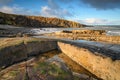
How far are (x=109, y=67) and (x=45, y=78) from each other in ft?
12.4

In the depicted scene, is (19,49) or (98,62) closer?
(98,62)

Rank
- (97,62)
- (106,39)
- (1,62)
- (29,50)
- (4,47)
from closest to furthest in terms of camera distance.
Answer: (97,62) → (1,62) → (4,47) → (29,50) → (106,39)

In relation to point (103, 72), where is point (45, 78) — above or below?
above

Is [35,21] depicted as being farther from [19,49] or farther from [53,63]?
[53,63]

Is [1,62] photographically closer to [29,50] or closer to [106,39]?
[29,50]

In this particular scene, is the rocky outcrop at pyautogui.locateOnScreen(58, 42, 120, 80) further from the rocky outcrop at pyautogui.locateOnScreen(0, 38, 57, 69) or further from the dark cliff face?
the dark cliff face

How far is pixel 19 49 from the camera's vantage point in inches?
434

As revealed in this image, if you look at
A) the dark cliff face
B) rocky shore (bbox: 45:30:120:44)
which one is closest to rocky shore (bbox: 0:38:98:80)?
rocky shore (bbox: 45:30:120:44)

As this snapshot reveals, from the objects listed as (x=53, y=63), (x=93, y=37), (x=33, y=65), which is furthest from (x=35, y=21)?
(x=33, y=65)

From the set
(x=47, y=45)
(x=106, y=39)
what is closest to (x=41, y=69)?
(x=47, y=45)

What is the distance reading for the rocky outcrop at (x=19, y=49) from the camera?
9.87m

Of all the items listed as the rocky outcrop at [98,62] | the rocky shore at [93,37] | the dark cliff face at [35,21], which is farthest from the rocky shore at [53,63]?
the dark cliff face at [35,21]

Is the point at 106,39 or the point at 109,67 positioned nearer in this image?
the point at 109,67

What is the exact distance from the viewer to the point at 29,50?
12.5 meters
